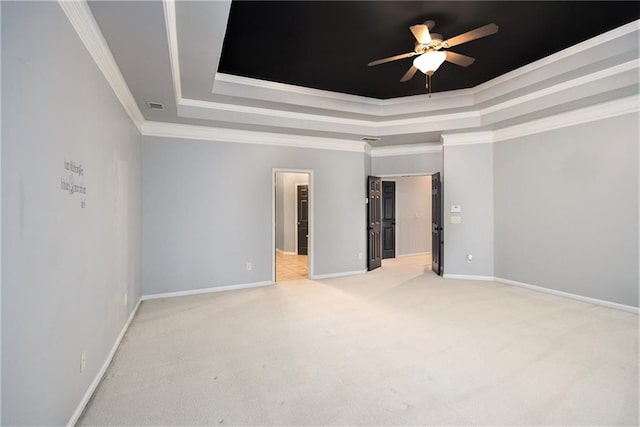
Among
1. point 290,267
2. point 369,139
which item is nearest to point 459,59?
point 369,139

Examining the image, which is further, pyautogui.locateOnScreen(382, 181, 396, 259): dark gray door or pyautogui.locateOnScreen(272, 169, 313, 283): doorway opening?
pyautogui.locateOnScreen(272, 169, 313, 283): doorway opening

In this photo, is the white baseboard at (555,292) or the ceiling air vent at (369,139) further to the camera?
the ceiling air vent at (369,139)

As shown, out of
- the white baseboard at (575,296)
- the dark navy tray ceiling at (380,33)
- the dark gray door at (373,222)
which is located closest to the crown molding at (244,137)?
the dark gray door at (373,222)

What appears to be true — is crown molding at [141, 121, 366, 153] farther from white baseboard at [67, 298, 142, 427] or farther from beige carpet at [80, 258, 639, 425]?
white baseboard at [67, 298, 142, 427]

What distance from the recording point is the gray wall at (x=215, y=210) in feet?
15.4

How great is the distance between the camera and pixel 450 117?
534 cm

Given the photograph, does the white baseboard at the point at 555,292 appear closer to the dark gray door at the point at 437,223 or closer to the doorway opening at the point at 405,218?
the dark gray door at the point at 437,223

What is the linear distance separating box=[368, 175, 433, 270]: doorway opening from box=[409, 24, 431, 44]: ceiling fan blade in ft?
18.1

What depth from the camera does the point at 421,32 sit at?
2756mm

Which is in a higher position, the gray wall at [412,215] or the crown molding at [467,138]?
the crown molding at [467,138]

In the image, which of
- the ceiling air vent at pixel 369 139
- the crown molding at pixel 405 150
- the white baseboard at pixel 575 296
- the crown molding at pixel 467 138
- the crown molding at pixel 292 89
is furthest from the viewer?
the crown molding at pixel 405 150

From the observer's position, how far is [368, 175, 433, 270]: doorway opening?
334 inches

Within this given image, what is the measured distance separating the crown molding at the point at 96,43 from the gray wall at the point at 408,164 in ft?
15.5

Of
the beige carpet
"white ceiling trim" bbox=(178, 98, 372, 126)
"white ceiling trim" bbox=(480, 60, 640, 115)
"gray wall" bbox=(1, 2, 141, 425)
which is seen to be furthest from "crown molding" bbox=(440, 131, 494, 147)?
"gray wall" bbox=(1, 2, 141, 425)
